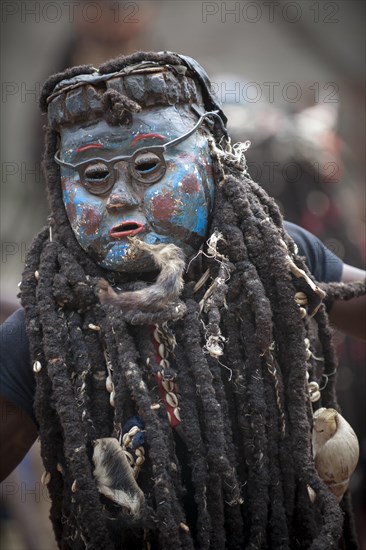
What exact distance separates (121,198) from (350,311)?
1015mm

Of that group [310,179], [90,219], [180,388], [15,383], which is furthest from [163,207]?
[310,179]

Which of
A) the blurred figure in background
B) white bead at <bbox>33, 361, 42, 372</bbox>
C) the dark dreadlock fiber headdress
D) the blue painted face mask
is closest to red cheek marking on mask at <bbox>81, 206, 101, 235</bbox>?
the blue painted face mask

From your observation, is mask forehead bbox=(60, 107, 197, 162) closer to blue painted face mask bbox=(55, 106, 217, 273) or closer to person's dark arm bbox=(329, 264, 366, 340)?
blue painted face mask bbox=(55, 106, 217, 273)

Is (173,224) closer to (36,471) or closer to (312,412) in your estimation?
(312,412)

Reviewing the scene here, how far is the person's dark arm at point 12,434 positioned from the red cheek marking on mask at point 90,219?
58 cm

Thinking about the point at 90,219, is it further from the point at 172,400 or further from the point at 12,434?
the point at 12,434

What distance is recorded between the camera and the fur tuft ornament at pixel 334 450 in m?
2.47

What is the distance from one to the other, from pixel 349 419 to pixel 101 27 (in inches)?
114

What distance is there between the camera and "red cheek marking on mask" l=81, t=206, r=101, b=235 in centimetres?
253

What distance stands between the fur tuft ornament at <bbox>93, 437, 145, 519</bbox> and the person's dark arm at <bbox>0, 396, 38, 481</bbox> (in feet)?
1.25

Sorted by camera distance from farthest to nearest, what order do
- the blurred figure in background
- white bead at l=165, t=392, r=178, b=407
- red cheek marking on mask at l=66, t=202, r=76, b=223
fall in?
the blurred figure in background
red cheek marking on mask at l=66, t=202, r=76, b=223
white bead at l=165, t=392, r=178, b=407

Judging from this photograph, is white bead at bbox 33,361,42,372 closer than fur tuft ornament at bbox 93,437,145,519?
No

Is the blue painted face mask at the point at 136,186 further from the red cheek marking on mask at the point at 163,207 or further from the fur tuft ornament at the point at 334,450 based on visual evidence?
the fur tuft ornament at the point at 334,450

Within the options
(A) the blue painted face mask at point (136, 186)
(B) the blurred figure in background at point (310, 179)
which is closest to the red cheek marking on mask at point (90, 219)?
(A) the blue painted face mask at point (136, 186)
